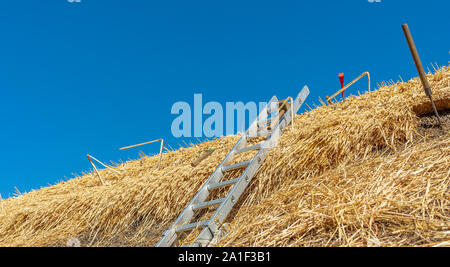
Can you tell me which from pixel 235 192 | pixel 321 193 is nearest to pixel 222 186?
pixel 235 192

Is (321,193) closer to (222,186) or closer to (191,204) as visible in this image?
(222,186)

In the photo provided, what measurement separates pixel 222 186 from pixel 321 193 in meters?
1.22

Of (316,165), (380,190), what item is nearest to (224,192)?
(316,165)

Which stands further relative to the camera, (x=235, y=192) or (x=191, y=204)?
(x=191, y=204)

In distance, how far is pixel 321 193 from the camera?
3039mm

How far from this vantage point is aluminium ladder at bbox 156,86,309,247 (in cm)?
332

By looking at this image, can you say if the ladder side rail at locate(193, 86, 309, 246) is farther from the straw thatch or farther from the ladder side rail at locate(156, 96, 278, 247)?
the ladder side rail at locate(156, 96, 278, 247)

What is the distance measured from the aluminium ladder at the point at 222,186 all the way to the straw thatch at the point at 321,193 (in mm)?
127

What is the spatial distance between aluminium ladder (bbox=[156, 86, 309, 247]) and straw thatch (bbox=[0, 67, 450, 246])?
127 millimetres

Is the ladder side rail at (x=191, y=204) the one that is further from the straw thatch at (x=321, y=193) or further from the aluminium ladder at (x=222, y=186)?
the straw thatch at (x=321, y=193)

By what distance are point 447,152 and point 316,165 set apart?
1.19m

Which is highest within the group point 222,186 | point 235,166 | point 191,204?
point 235,166

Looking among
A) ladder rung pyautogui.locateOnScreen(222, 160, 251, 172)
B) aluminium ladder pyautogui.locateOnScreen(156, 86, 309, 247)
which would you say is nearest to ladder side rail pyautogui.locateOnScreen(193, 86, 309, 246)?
aluminium ladder pyautogui.locateOnScreen(156, 86, 309, 247)

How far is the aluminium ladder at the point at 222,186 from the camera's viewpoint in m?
3.32
